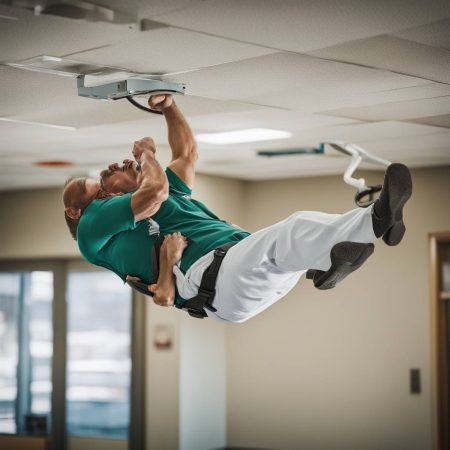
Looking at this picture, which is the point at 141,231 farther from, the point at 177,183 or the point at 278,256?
the point at 278,256

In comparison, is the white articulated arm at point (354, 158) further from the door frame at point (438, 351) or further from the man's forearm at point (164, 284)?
the door frame at point (438, 351)

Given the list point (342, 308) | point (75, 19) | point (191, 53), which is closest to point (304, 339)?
point (342, 308)

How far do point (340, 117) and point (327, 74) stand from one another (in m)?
1.14

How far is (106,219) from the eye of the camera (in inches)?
145

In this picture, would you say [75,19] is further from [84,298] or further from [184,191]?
[84,298]

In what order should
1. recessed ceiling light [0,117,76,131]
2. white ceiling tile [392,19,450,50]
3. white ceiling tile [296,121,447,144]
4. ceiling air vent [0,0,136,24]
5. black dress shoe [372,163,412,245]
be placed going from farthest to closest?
1. white ceiling tile [296,121,447,144]
2. recessed ceiling light [0,117,76,131]
3. white ceiling tile [392,19,450,50]
4. ceiling air vent [0,0,136,24]
5. black dress shoe [372,163,412,245]

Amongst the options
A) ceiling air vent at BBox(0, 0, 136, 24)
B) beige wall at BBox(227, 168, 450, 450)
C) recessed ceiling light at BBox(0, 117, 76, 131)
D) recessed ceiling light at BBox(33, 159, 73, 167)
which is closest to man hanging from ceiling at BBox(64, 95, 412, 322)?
ceiling air vent at BBox(0, 0, 136, 24)

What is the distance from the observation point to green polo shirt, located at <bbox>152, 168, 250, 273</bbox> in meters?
3.69

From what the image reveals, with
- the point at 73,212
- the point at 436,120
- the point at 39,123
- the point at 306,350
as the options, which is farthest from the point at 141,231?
the point at 306,350

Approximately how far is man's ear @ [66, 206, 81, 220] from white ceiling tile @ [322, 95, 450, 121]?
75.3 inches

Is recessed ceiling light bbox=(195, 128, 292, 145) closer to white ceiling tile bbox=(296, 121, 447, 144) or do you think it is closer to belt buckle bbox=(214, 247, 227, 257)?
white ceiling tile bbox=(296, 121, 447, 144)

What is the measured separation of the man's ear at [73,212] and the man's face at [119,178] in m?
0.15

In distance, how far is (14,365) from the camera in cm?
871

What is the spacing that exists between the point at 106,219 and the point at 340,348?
4.57m
